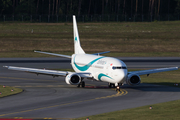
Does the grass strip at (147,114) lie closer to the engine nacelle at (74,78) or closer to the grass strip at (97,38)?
the engine nacelle at (74,78)

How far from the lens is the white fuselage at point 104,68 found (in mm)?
35594

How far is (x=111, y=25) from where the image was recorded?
5162 inches

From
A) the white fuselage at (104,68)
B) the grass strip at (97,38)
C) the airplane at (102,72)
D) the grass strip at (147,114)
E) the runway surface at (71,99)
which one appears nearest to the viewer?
the grass strip at (147,114)

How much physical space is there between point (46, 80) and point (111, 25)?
8557cm

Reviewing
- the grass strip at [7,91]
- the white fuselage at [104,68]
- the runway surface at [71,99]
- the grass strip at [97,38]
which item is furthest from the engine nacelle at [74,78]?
the grass strip at [97,38]

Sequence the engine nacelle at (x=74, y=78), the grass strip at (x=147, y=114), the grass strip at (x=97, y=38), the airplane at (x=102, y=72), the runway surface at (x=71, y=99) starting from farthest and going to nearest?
the grass strip at (x=97, y=38) < the engine nacelle at (x=74, y=78) < the airplane at (x=102, y=72) < the runway surface at (x=71, y=99) < the grass strip at (x=147, y=114)

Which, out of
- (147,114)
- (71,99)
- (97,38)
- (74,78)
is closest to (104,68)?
(74,78)

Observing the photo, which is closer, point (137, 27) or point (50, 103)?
point (50, 103)
